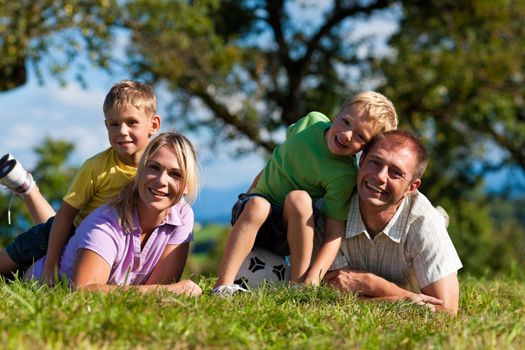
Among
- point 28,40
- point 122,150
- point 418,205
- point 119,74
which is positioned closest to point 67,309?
point 122,150

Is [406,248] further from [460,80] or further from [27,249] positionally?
[460,80]

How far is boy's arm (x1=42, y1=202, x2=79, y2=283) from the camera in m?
5.49

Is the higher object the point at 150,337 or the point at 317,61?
the point at 317,61

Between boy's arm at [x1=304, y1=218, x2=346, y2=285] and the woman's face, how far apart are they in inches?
41.1

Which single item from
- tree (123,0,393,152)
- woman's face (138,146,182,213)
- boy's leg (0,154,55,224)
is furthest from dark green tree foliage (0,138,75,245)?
woman's face (138,146,182,213)

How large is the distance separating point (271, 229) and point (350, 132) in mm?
889

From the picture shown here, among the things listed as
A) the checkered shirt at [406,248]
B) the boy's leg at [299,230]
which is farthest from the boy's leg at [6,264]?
the checkered shirt at [406,248]

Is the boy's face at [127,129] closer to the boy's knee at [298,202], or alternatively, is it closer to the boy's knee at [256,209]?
the boy's knee at [256,209]

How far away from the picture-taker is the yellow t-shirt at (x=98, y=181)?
5.50 m

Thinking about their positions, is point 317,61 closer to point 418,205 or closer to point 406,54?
point 406,54

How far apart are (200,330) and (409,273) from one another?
8.06ft

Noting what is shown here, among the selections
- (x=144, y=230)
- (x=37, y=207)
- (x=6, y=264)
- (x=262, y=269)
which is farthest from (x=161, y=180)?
(x=37, y=207)

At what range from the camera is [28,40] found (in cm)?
1317

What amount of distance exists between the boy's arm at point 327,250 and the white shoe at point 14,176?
2.83 m
